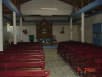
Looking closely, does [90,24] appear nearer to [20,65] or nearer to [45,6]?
[45,6]

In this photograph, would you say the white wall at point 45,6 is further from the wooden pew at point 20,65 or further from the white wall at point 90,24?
the wooden pew at point 20,65

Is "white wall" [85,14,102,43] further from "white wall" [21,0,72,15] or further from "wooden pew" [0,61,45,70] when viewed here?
"wooden pew" [0,61,45,70]

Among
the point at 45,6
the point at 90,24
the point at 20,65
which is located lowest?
the point at 20,65

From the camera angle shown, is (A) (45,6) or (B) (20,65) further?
(A) (45,6)

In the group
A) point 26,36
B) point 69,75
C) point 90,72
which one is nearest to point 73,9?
point 26,36

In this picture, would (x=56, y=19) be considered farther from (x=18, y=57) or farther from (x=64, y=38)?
(x=18, y=57)

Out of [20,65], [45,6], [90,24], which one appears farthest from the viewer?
[45,6]

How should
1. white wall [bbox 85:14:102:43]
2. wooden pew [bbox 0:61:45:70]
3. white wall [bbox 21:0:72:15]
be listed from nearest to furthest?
wooden pew [bbox 0:61:45:70], white wall [bbox 85:14:102:43], white wall [bbox 21:0:72:15]

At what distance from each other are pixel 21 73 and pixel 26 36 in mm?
19588

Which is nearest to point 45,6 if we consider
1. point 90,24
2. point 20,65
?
point 90,24

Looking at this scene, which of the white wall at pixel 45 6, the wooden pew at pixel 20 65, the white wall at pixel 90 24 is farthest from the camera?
the white wall at pixel 45 6

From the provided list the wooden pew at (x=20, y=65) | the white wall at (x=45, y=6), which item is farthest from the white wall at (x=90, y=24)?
the wooden pew at (x=20, y=65)

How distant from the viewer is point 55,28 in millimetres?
23844

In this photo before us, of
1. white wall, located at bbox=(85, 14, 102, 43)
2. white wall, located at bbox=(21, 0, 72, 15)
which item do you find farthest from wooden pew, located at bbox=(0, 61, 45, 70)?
white wall, located at bbox=(21, 0, 72, 15)
